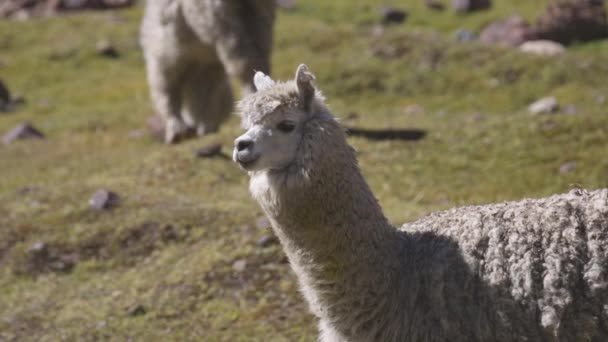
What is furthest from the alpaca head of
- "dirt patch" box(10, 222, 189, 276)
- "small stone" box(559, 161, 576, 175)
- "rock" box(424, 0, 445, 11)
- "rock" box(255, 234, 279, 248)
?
"rock" box(424, 0, 445, 11)

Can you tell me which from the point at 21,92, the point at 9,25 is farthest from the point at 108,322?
the point at 9,25

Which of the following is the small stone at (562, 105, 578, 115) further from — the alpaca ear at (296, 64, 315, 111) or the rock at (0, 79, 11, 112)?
the rock at (0, 79, 11, 112)

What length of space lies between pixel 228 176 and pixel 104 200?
2026 mm

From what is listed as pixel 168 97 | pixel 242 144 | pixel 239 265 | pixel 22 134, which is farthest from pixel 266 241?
pixel 22 134

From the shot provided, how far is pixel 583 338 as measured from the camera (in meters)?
6.04

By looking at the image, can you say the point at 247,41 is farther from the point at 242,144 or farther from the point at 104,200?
the point at 242,144

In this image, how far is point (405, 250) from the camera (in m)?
6.79

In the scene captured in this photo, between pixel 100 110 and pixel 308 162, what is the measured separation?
698 inches

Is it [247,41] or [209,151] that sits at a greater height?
[247,41]

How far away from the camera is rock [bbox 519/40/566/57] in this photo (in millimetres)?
21188

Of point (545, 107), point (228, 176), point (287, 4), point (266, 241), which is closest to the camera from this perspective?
point (266, 241)

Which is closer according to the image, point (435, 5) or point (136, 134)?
point (136, 134)

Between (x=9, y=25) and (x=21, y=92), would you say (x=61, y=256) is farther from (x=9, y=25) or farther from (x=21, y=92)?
(x=9, y=25)

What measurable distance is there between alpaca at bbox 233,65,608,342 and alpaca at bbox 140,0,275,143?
9.23m
